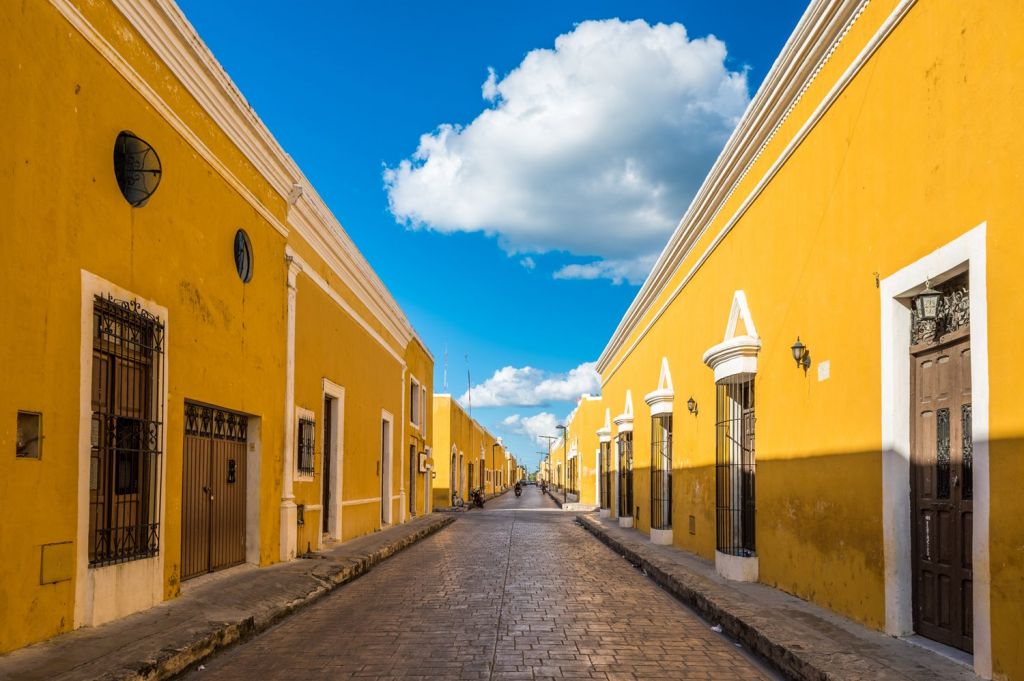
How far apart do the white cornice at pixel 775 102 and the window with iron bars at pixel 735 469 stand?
235 cm

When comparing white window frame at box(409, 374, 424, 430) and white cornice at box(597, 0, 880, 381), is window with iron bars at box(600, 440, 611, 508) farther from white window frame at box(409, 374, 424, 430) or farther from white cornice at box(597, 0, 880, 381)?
white cornice at box(597, 0, 880, 381)

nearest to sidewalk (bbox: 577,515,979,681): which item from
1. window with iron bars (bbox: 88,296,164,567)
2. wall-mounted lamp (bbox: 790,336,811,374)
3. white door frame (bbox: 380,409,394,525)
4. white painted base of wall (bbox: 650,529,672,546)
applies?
wall-mounted lamp (bbox: 790,336,811,374)

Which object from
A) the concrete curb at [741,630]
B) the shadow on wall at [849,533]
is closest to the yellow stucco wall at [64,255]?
the concrete curb at [741,630]

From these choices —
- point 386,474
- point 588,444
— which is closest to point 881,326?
point 386,474

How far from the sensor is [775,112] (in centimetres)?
1020

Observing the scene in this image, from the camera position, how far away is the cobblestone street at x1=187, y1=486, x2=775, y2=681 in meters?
6.48

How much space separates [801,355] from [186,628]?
6.13 meters

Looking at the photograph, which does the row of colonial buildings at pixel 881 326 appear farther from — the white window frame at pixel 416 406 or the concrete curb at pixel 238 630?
the white window frame at pixel 416 406

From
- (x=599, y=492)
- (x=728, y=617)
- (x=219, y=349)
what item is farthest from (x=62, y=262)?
(x=599, y=492)

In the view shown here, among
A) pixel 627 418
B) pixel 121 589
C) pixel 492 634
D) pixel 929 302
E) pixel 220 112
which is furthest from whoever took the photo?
pixel 627 418

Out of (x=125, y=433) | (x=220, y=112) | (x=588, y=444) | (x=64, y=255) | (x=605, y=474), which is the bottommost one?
(x=605, y=474)

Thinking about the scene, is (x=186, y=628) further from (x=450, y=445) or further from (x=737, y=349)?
(x=450, y=445)

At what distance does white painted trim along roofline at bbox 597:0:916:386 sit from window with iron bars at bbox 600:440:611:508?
13.9 meters

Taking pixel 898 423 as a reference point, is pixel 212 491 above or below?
below
